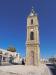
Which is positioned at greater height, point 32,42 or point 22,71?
point 32,42

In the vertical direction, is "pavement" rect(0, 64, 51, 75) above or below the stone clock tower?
below

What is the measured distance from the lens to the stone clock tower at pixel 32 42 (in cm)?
3291

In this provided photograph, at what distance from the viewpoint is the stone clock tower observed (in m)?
32.9


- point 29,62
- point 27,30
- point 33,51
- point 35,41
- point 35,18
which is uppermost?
point 35,18

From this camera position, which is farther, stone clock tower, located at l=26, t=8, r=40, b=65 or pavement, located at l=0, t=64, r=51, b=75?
stone clock tower, located at l=26, t=8, r=40, b=65

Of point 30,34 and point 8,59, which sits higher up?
point 30,34

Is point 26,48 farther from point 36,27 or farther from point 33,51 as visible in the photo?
point 36,27

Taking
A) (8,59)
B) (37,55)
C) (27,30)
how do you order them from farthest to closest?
1. (8,59)
2. (27,30)
3. (37,55)

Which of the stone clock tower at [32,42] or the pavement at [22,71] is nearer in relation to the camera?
the pavement at [22,71]

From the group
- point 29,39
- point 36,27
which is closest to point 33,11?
point 36,27

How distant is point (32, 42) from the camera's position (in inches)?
1326

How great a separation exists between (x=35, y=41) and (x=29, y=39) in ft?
5.06

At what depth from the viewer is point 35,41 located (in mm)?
33688

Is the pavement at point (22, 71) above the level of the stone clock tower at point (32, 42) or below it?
below
